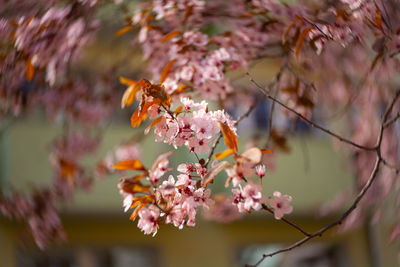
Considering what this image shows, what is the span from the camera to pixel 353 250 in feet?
18.3

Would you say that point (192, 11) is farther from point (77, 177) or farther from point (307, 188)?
point (307, 188)

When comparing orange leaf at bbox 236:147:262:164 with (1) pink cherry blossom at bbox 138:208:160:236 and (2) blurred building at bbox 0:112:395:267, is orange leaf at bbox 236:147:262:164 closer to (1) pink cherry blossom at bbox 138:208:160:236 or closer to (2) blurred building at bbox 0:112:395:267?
(1) pink cherry blossom at bbox 138:208:160:236

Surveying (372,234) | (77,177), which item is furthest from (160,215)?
(372,234)

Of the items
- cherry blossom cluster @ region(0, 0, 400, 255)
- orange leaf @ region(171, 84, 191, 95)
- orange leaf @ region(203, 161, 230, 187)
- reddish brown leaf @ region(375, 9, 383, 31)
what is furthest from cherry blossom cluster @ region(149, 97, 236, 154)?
reddish brown leaf @ region(375, 9, 383, 31)

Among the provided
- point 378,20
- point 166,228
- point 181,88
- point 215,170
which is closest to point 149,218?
point 215,170

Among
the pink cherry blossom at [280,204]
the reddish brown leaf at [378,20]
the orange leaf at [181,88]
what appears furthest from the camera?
the orange leaf at [181,88]

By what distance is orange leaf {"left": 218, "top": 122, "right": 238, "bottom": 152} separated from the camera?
1.13 metres

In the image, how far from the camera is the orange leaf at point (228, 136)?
1127 millimetres

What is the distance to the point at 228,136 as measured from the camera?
1140mm

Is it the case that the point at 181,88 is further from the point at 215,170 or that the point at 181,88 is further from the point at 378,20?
the point at 378,20

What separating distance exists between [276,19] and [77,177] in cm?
193

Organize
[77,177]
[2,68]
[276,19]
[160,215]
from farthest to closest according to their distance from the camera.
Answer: [77,177], [276,19], [2,68], [160,215]

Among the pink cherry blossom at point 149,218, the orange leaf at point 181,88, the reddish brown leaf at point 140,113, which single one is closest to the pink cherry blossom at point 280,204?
the pink cherry blossom at point 149,218

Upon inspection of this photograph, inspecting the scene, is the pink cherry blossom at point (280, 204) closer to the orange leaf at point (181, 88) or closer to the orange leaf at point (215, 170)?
the orange leaf at point (215, 170)
